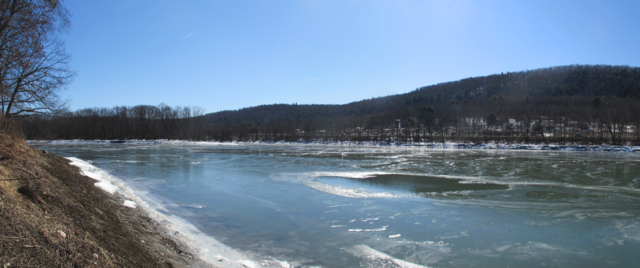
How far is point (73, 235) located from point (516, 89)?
16024 cm

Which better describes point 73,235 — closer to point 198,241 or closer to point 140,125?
point 198,241

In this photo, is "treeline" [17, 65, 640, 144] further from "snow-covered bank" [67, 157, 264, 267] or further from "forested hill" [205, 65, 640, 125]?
"snow-covered bank" [67, 157, 264, 267]

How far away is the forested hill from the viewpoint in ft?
362

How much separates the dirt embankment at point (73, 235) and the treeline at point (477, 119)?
5901cm

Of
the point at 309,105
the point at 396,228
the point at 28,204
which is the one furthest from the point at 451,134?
the point at 309,105

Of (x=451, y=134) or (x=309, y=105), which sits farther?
(x=309, y=105)

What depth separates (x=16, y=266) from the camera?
→ 2756mm

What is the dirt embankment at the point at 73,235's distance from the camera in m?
3.12

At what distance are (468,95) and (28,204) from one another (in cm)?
15238

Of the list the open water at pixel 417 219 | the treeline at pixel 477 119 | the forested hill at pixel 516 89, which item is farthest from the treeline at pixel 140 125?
the open water at pixel 417 219

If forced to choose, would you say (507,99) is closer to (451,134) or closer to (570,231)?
(451,134)

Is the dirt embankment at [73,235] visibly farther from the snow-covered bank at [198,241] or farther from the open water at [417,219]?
the open water at [417,219]

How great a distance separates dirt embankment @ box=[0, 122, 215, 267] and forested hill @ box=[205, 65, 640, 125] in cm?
9008

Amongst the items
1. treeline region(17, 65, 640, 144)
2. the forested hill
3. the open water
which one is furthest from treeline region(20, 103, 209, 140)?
the open water
